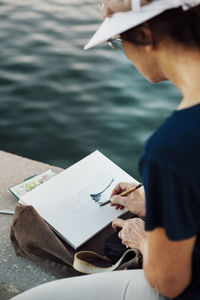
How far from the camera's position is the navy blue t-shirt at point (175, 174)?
3.06ft

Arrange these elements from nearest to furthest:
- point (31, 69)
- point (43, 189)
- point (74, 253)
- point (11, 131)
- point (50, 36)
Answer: point (74, 253), point (43, 189), point (11, 131), point (31, 69), point (50, 36)

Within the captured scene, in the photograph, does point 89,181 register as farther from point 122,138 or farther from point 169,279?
point 122,138

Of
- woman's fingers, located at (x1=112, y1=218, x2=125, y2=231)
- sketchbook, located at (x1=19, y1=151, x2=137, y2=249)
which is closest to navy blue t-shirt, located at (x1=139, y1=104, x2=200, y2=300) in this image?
woman's fingers, located at (x1=112, y1=218, x2=125, y2=231)

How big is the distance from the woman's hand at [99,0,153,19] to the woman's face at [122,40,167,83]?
83 mm

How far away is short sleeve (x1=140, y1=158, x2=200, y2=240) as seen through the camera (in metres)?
0.94

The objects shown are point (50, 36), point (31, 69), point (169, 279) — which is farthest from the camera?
point (50, 36)

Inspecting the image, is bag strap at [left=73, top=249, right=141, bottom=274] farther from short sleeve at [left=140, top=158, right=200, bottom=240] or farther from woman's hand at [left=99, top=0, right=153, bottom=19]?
woman's hand at [left=99, top=0, right=153, bottom=19]

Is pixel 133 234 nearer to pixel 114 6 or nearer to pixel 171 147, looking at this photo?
pixel 171 147

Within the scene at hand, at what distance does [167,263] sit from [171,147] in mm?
279

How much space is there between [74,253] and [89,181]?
34cm

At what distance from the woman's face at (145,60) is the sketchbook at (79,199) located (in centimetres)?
67

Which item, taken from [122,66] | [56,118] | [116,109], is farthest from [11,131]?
[122,66]

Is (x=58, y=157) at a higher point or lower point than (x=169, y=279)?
lower

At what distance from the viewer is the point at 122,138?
11.5ft
